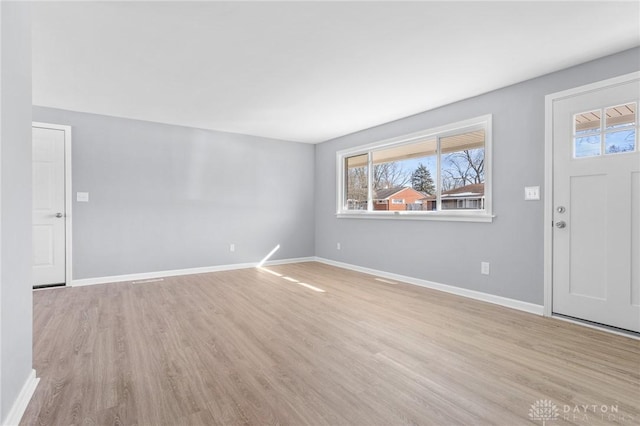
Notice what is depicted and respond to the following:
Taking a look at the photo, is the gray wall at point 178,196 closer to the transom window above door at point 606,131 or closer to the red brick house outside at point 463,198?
the red brick house outside at point 463,198

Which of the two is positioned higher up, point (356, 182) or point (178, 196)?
point (356, 182)

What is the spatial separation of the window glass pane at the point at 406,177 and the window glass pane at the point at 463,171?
18 cm

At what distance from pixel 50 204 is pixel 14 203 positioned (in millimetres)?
3270

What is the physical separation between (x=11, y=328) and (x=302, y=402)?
4.82 feet

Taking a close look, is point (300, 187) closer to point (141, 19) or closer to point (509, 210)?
point (509, 210)

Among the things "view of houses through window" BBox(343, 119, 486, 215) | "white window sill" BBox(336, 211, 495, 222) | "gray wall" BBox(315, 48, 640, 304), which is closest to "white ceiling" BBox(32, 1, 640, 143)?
"gray wall" BBox(315, 48, 640, 304)

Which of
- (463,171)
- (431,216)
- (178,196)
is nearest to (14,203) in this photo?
(178,196)

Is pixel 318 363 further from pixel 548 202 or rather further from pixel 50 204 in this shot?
pixel 50 204

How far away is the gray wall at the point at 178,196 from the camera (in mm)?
4285

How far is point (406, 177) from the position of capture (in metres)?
4.62

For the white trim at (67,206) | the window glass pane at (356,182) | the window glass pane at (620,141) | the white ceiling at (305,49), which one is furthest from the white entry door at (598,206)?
the white trim at (67,206)

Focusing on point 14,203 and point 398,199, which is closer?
point 14,203

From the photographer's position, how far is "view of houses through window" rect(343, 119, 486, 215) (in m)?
3.75

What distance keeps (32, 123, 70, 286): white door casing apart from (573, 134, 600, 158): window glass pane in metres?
5.93
